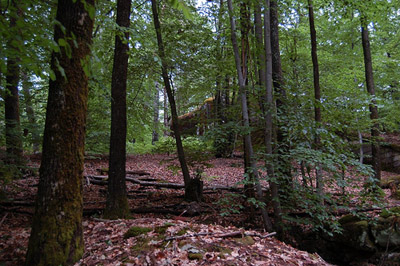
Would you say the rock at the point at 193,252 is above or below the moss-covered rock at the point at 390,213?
above

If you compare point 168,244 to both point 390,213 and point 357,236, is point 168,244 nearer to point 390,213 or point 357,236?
point 357,236

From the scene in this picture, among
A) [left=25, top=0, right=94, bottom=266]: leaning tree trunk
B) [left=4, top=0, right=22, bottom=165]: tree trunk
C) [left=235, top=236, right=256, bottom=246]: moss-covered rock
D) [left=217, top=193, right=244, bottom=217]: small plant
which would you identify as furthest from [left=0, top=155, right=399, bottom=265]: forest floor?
[left=4, top=0, right=22, bottom=165]: tree trunk

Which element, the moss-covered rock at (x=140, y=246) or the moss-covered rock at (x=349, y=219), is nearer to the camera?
the moss-covered rock at (x=140, y=246)

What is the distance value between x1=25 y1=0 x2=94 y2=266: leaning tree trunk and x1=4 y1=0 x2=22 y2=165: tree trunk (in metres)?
0.47

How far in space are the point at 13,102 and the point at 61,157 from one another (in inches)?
294

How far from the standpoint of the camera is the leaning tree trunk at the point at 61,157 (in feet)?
9.00

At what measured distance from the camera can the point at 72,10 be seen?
276 centimetres

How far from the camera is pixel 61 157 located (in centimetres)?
276

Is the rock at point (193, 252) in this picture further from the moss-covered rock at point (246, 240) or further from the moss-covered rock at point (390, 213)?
the moss-covered rock at point (390, 213)

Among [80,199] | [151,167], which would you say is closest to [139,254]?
[80,199]

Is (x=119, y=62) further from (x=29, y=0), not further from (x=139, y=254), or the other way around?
(x=139, y=254)

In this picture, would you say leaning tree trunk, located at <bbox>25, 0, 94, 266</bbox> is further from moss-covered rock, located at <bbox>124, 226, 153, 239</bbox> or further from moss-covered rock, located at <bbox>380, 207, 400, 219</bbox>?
moss-covered rock, located at <bbox>380, 207, 400, 219</bbox>

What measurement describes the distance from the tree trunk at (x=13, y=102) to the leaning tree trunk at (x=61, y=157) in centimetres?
47

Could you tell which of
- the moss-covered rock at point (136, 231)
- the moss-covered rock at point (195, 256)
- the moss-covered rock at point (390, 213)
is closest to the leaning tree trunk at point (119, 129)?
the moss-covered rock at point (136, 231)
